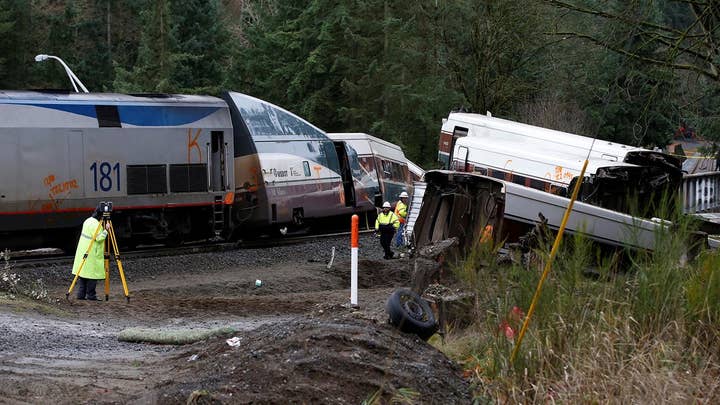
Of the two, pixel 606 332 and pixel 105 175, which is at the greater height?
pixel 105 175

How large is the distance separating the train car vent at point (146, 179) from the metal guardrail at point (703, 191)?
35.5ft

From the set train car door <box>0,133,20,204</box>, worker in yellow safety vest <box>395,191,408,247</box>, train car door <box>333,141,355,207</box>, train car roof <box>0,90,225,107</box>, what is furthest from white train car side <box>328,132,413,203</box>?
train car door <box>0,133,20,204</box>

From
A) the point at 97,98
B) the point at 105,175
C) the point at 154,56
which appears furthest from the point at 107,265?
the point at 154,56

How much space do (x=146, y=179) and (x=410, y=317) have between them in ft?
42.8

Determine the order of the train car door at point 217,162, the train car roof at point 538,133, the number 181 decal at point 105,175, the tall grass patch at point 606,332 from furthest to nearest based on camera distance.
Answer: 1. the train car roof at point 538,133
2. the train car door at point 217,162
3. the number 181 decal at point 105,175
4. the tall grass patch at point 606,332

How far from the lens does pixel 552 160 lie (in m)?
23.0

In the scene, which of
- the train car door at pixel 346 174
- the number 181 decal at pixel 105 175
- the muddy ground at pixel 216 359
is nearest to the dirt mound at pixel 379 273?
the muddy ground at pixel 216 359

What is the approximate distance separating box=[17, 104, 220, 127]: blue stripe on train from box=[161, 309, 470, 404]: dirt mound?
12.2 meters

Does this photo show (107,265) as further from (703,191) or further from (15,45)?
(15,45)

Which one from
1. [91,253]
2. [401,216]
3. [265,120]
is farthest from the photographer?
[401,216]

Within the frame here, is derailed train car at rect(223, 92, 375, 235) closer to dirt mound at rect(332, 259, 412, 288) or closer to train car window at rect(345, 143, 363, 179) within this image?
train car window at rect(345, 143, 363, 179)

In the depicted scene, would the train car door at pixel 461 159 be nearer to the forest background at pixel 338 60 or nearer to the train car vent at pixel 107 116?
the forest background at pixel 338 60

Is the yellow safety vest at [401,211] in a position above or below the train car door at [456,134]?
below

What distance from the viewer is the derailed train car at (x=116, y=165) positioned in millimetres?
18125
